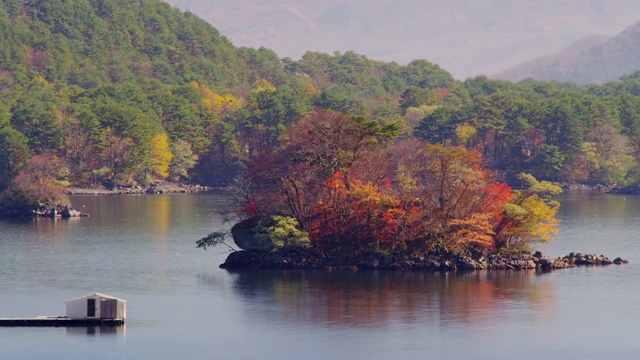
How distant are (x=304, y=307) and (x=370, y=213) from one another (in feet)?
51.5

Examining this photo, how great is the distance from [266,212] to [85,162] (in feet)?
309

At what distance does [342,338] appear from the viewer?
75.4m

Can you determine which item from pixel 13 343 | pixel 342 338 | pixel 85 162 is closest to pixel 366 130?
pixel 342 338

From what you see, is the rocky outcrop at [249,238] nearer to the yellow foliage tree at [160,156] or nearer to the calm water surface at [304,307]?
the calm water surface at [304,307]

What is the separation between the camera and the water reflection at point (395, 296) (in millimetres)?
81688

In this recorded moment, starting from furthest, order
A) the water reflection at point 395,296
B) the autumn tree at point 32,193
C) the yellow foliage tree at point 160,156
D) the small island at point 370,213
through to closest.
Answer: the yellow foliage tree at point 160,156 → the autumn tree at point 32,193 → the small island at point 370,213 → the water reflection at point 395,296

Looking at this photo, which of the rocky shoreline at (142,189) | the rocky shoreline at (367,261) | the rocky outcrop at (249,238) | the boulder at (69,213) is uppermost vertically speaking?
the rocky shoreline at (142,189)

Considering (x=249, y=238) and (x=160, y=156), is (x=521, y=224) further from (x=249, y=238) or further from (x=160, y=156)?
(x=160, y=156)

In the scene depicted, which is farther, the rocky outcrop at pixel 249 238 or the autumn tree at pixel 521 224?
the autumn tree at pixel 521 224

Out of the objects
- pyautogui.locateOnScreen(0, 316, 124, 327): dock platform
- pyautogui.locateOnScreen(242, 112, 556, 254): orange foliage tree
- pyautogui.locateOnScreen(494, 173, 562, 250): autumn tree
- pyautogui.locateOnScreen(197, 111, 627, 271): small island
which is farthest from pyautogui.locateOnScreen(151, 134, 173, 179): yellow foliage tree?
pyautogui.locateOnScreen(0, 316, 124, 327): dock platform

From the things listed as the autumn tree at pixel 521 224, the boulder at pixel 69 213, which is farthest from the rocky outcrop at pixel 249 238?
the boulder at pixel 69 213

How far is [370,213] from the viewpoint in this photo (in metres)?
98.6

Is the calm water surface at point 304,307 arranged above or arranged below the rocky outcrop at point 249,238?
below

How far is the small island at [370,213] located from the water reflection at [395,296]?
6.53 feet
